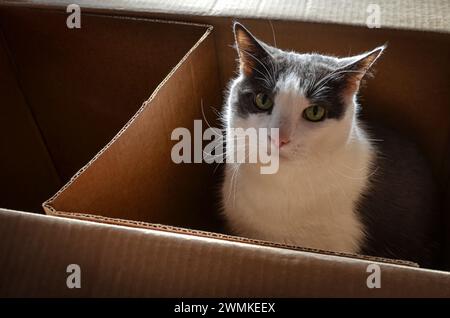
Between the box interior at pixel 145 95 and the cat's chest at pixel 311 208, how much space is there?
0.21 m

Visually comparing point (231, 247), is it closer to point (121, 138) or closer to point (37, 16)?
point (121, 138)

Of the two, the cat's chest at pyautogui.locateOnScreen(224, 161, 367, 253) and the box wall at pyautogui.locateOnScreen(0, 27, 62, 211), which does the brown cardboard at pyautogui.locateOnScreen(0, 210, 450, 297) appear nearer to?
the cat's chest at pyautogui.locateOnScreen(224, 161, 367, 253)

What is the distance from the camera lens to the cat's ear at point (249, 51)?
837 mm

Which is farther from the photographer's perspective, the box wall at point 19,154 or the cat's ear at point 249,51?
the box wall at point 19,154

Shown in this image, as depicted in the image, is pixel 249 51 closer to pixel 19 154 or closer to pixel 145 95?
pixel 145 95

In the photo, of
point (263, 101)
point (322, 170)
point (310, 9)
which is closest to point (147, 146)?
point (263, 101)

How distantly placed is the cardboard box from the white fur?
0.54 feet

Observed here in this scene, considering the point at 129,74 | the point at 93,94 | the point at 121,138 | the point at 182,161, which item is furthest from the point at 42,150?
the point at 121,138

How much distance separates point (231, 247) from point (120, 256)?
0.44ft

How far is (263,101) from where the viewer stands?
2.90 feet

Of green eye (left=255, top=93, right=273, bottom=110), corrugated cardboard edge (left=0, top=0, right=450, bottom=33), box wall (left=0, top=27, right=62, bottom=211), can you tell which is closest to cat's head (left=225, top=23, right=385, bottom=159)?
green eye (left=255, top=93, right=273, bottom=110)

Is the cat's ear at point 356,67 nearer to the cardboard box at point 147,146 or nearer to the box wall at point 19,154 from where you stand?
the cardboard box at point 147,146

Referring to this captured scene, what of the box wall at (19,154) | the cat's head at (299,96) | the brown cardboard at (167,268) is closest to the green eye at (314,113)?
the cat's head at (299,96)

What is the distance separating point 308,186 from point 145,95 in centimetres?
52
